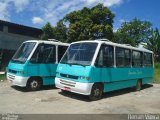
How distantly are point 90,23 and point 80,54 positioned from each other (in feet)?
58.4

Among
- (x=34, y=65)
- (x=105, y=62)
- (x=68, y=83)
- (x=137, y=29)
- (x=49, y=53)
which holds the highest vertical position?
(x=137, y=29)

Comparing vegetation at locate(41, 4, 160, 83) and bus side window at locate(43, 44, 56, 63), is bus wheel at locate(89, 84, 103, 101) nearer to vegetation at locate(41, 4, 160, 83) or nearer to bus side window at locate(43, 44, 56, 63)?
bus side window at locate(43, 44, 56, 63)

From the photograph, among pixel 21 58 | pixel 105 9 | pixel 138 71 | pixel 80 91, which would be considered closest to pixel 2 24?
pixel 105 9

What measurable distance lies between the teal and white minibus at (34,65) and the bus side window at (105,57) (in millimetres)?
3080

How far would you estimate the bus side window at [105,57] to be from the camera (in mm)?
10961

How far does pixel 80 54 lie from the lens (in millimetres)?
11227

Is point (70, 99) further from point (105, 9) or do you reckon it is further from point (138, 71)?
point (105, 9)

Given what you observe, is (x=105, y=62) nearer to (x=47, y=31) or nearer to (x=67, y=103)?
(x=67, y=103)

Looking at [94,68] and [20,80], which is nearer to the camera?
[94,68]

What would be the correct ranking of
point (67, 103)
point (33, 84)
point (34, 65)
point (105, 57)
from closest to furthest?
point (67, 103)
point (105, 57)
point (34, 65)
point (33, 84)

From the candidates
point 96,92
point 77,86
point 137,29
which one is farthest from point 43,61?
point 137,29

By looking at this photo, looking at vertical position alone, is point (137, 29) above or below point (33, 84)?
above

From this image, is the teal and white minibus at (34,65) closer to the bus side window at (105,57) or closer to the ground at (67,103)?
the ground at (67,103)

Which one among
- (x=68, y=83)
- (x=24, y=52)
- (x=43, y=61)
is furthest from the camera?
(x=43, y=61)
